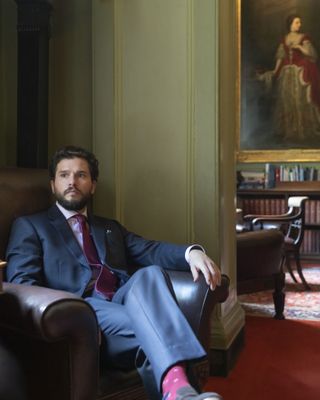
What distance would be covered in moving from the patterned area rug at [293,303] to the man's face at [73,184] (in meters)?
1.96

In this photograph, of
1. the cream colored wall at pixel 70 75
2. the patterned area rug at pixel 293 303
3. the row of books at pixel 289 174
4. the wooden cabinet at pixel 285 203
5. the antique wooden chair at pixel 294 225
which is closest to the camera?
the cream colored wall at pixel 70 75

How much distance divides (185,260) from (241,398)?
71 cm

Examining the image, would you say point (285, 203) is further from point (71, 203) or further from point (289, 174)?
Result: point (71, 203)

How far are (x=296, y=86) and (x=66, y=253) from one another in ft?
16.8

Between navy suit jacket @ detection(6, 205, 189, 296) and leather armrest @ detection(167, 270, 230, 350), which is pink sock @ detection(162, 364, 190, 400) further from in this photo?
navy suit jacket @ detection(6, 205, 189, 296)

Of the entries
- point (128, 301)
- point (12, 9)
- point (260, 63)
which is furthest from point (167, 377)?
point (260, 63)

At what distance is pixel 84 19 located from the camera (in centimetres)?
267

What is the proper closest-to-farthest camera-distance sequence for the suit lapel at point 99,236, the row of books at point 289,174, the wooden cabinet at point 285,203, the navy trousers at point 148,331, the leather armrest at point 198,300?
the navy trousers at point 148,331 → the leather armrest at point 198,300 → the suit lapel at point 99,236 → the wooden cabinet at point 285,203 → the row of books at point 289,174

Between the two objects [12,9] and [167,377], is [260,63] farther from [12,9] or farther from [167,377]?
[167,377]

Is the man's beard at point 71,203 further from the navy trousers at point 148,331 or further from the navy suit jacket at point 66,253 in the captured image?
the navy trousers at point 148,331

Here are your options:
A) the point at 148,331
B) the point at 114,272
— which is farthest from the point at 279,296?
the point at 148,331

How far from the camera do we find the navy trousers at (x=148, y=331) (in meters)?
1.52

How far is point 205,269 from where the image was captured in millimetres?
1848

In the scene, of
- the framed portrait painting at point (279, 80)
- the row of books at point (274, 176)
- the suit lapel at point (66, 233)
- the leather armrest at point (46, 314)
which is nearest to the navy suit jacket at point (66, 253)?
the suit lapel at point (66, 233)
